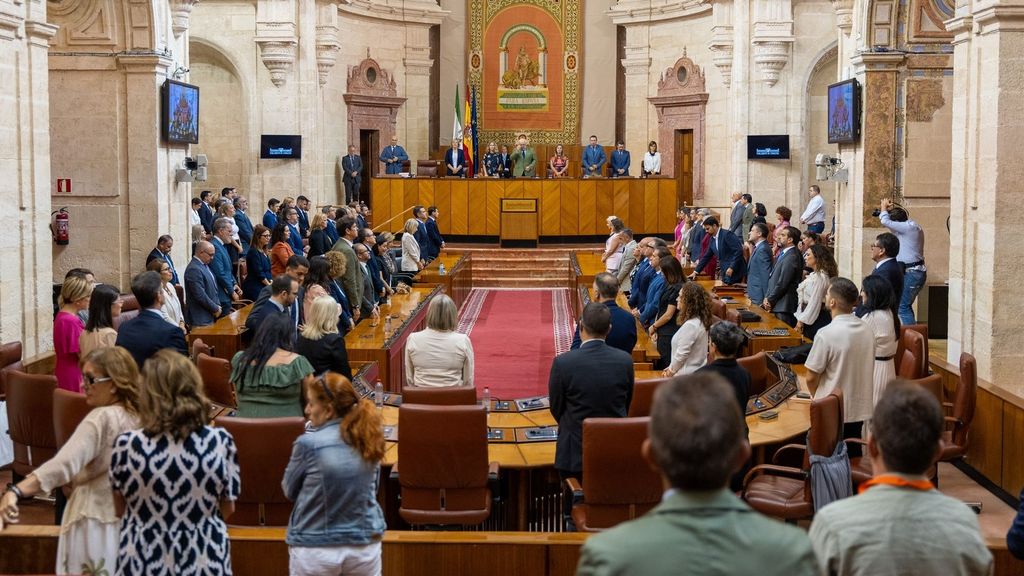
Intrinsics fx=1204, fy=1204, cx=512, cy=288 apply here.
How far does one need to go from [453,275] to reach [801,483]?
395 inches

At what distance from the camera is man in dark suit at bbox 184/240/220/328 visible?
10203 mm

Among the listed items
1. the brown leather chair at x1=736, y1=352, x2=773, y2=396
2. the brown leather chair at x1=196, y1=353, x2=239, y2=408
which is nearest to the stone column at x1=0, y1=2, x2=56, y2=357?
the brown leather chair at x1=196, y1=353, x2=239, y2=408

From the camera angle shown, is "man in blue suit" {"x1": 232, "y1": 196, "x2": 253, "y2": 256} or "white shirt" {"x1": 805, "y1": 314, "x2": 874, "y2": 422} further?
"man in blue suit" {"x1": 232, "y1": 196, "x2": 253, "y2": 256}

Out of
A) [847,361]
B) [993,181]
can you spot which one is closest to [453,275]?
[993,181]

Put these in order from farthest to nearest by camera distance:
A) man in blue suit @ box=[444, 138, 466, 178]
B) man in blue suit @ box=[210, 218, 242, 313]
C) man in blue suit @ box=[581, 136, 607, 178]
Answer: man in blue suit @ box=[581, 136, 607, 178] → man in blue suit @ box=[444, 138, 466, 178] → man in blue suit @ box=[210, 218, 242, 313]

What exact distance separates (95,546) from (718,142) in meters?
18.9

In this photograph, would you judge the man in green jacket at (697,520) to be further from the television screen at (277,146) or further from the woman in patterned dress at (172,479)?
the television screen at (277,146)

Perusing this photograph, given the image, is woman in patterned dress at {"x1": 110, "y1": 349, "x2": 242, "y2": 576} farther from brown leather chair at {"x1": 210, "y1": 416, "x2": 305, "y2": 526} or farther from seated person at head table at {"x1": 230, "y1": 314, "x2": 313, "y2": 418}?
seated person at head table at {"x1": 230, "y1": 314, "x2": 313, "y2": 418}

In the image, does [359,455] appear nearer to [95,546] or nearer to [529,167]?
[95,546]

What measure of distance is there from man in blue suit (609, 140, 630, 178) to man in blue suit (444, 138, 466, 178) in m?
2.80

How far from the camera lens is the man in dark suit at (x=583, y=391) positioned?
549 centimetres

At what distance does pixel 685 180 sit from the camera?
902 inches

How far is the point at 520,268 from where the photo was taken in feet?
65.5

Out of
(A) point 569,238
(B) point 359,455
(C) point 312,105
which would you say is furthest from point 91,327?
(A) point 569,238
